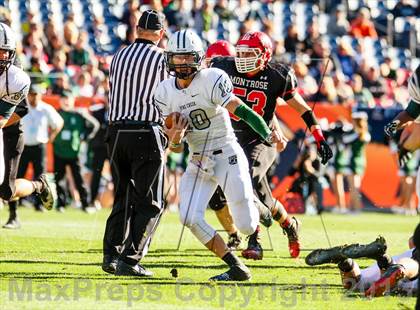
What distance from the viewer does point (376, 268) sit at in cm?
676

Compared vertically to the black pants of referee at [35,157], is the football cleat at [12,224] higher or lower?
lower

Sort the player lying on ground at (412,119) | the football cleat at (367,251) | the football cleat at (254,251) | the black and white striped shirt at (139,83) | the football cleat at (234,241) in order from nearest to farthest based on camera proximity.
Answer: the player lying on ground at (412,119) < the football cleat at (367,251) < the black and white striped shirt at (139,83) < the football cleat at (254,251) < the football cleat at (234,241)

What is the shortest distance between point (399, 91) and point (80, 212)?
6328 mm

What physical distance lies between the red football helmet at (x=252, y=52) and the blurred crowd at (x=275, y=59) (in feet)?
19.8

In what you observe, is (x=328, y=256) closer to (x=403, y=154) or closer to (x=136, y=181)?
(x=403, y=154)

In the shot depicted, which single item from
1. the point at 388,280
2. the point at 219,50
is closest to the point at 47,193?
the point at 219,50

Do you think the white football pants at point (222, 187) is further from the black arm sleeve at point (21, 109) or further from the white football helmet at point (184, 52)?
the black arm sleeve at point (21, 109)

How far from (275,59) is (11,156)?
246 inches

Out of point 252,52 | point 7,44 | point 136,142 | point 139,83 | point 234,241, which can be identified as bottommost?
point 234,241

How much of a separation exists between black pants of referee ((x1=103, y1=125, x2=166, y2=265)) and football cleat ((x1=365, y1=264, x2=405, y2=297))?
6.13 feet

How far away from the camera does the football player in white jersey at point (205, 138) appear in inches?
283

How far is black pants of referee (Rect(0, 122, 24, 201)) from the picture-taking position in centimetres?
884

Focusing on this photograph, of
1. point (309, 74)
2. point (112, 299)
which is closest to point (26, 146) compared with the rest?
point (309, 74)

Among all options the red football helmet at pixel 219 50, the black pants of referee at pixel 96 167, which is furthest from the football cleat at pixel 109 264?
the black pants of referee at pixel 96 167
